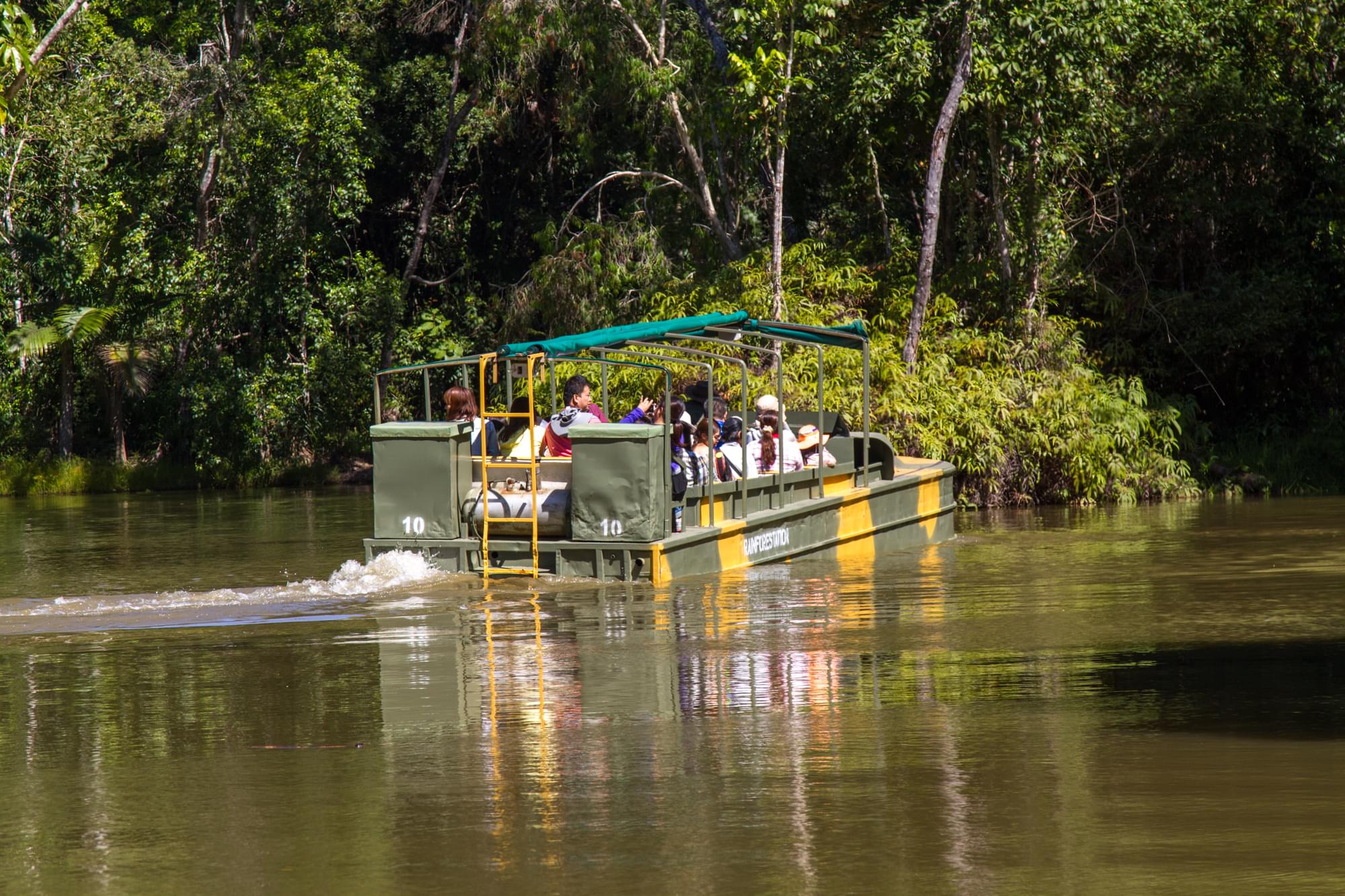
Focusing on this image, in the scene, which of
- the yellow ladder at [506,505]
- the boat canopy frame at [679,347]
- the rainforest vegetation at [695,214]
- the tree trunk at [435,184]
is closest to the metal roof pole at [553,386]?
the boat canopy frame at [679,347]

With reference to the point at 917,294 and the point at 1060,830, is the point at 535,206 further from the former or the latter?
the point at 1060,830

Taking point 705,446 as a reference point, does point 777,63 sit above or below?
above

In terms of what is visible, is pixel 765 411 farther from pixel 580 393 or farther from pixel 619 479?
pixel 619 479

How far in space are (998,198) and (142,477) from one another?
16139 millimetres

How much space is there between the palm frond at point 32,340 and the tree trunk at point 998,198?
1629 centimetres

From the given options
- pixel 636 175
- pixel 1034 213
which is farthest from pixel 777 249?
pixel 636 175

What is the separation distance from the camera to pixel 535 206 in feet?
108

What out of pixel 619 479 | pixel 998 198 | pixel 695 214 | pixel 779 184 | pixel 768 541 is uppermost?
pixel 695 214

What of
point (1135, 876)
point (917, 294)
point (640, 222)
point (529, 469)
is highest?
point (640, 222)

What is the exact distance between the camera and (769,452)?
1548cm

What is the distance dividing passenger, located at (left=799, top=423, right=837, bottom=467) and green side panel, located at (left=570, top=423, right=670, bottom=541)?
3392 millimetres

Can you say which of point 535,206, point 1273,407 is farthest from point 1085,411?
point 535,206

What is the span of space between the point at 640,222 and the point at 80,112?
10.8 metres

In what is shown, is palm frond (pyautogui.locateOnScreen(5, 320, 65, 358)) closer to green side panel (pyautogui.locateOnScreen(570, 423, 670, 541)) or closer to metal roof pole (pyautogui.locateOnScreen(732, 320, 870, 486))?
metal roof pole (pyautogui.locateOnScreen(732, 320, 870, 486))
